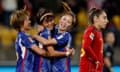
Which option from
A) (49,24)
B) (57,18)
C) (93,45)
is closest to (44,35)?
(49,24)

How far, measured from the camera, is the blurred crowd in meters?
16.7

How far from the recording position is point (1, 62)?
16250 mm

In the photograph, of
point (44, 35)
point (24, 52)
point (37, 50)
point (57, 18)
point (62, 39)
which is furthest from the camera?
point (57, 18)

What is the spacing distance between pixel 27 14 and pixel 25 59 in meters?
0.57

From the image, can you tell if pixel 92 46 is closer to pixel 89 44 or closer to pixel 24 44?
pixel 89 44

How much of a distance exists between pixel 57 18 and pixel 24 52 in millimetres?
8410

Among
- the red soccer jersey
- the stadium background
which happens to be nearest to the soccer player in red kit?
the red soccer jersey

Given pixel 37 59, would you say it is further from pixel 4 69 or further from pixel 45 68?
pixel 4 69

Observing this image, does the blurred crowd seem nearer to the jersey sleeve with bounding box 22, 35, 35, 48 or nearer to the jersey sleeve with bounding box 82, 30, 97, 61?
the jersey sleeve with bounding box 82, 30, 97, 61

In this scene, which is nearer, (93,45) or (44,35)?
Answer: (44,35)

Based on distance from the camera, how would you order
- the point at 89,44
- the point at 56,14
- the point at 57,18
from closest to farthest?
1. the point at 89,44
2. the point at 57,18
3. the point at 56,14

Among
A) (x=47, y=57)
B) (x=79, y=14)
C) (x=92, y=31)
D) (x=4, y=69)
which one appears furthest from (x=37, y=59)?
(x=79, y=14)

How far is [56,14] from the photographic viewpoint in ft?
57.5

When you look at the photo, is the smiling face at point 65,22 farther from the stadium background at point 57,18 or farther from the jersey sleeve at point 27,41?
the stadium background at point 57,18
